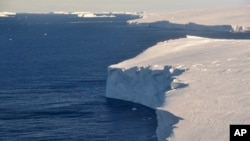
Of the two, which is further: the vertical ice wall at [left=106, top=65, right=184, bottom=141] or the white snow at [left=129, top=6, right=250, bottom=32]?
the white snow at [left=129, top=6, right=250, bottom=32]

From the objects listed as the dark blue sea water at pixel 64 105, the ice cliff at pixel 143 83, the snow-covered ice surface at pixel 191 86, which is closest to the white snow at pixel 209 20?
the dark blue sea water at pixel 64 105

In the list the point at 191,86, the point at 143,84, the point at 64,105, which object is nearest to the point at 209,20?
the point at 143,84

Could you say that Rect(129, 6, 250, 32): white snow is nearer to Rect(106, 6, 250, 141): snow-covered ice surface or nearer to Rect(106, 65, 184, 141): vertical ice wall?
Rect(106, 6, 250, 141): snow-covered ice surface

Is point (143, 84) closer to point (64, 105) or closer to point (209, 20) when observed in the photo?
point (64, 105)

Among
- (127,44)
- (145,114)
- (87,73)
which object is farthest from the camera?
(127,44)

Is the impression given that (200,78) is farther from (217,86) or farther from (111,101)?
(111,101)

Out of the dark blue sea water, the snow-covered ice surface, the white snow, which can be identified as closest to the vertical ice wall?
the snow-covered ice surface

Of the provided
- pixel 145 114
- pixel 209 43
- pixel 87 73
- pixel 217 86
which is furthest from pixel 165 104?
pixel 87 73

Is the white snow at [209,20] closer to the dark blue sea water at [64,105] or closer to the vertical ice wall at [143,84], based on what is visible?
the dark blue sea water at [64,105]

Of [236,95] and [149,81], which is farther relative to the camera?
[149,81]
